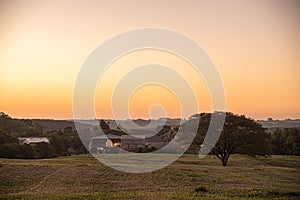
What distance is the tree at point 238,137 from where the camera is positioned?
32.5 metres

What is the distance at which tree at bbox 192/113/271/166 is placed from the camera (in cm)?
3250

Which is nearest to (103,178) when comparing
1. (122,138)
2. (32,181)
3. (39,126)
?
(32,181)

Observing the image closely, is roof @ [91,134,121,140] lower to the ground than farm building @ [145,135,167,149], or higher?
higher

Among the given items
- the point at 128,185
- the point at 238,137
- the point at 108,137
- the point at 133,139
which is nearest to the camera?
the point at 128,185

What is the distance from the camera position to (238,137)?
107 ft

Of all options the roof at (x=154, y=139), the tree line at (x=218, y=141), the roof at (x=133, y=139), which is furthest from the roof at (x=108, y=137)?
the roof at (x=154, y=139)

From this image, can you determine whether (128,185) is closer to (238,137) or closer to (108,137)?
(238,137)

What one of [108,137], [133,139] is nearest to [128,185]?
[133,139]

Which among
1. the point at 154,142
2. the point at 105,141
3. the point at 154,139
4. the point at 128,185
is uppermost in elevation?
the point at 154,139

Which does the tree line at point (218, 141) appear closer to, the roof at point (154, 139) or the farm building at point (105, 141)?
the farm building at point (105, 141)

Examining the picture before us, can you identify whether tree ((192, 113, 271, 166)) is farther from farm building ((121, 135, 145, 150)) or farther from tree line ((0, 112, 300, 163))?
farm building ((121, 135, 145, 150))

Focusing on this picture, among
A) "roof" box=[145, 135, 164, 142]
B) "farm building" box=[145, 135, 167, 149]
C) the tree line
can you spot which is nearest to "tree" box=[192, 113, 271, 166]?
the tree line

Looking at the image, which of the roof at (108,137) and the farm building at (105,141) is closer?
the farm building at (105,141)

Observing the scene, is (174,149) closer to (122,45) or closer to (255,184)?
(122,45)
